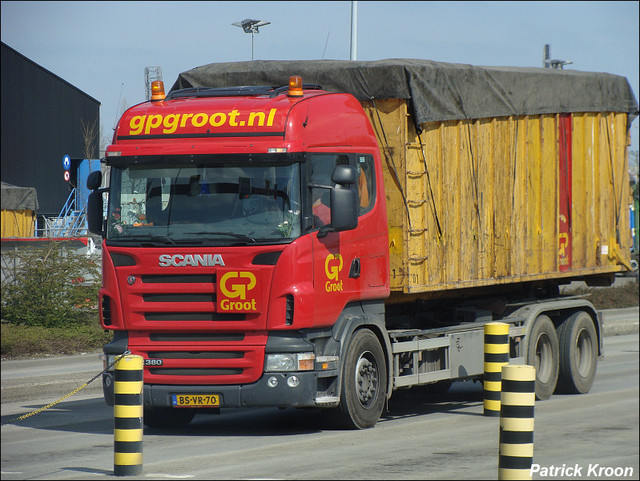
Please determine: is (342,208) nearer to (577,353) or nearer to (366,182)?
(366,182)

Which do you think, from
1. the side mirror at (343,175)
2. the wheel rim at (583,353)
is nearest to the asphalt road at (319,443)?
the wheel rim at (583,353)

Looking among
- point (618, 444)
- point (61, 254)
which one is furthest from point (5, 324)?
point (618, 444)

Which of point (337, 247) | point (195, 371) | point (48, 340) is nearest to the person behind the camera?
point (195, 371)

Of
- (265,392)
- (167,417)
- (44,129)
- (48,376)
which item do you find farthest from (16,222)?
(265,392)

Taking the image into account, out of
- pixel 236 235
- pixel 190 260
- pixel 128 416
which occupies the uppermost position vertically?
pixel 236 235

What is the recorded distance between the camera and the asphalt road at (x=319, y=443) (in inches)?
355

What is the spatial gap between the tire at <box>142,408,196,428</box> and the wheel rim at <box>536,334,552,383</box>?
515 cm

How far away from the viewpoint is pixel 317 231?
35.3 ft

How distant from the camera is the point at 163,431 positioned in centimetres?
1164

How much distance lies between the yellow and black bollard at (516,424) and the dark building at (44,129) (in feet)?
19.8

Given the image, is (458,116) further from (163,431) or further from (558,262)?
(163,431)

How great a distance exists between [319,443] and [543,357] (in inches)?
221

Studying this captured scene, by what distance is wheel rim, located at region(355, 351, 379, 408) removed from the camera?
37.3ft

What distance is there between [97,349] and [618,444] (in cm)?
947
